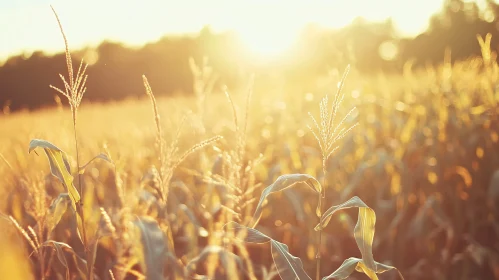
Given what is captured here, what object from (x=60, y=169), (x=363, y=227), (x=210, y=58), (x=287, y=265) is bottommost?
(x=210, y=58)

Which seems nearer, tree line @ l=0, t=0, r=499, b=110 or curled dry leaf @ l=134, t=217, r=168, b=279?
curled dry leaf @ l=134, t=217, r=168, b=279

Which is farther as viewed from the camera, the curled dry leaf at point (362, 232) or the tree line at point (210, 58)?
the tree line at point (210, 58)

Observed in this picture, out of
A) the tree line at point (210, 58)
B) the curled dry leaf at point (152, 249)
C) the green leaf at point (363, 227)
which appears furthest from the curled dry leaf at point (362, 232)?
the tree line at point (210, 58)

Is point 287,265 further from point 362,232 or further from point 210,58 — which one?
point 210,58

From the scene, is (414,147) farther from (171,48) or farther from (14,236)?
(171,48)

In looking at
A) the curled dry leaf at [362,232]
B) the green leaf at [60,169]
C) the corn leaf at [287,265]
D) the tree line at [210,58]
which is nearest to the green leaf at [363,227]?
the curled dry leaf at [362,232]

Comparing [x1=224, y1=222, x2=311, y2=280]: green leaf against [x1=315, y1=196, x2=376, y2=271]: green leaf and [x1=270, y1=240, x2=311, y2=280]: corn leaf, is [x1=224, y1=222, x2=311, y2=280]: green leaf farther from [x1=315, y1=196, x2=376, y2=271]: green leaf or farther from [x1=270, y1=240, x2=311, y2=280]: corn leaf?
[x1=315, y1=196, x2=376, y2=271]: green leaf

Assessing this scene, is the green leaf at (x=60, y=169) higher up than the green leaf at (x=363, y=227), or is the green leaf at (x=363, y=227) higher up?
the green leaf at (x=60, y=169)

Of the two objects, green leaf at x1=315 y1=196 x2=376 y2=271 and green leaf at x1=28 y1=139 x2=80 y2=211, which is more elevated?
green leaf at x1=28 y1=139 x2=80 y2=211

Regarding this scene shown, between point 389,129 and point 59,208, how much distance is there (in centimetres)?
405

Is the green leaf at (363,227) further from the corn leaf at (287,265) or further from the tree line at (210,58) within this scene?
the tree line at (210,58)

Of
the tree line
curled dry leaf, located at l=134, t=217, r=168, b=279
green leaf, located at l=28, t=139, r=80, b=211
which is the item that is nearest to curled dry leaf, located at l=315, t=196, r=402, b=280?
curled dry leaf, located at l=134, t=217, r=168, b=279

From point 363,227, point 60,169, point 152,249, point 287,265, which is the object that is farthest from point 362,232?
point 60,169

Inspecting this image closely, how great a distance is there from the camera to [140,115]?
441 inches
